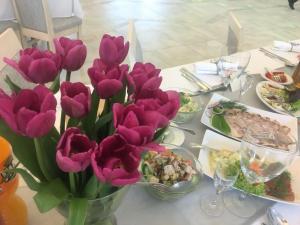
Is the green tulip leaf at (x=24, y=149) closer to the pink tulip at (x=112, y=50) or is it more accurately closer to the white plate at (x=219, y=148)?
the pink tulip at (x=112, y=50)

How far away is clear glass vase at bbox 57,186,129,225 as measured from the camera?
0.48m

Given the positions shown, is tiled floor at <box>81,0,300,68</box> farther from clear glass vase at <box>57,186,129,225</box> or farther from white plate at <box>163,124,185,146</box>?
clear glass vase at <box>57,186,129,225</box>

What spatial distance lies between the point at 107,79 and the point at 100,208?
0.68 ft

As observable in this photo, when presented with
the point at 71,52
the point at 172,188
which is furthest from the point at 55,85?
the point at 172,188

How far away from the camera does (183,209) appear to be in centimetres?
72

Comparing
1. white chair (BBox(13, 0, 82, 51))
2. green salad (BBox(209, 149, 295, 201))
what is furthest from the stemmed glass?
white chair (BBox(13, 0, 82, 51))

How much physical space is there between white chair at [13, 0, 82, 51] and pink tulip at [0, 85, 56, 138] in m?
1.69

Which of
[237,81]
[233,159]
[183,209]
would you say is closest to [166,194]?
[183,209]

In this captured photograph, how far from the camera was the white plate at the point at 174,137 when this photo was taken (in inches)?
34.8

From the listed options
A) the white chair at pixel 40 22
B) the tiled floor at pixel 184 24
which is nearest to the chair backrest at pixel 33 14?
the white chair at pixel 40 22

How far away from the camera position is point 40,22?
207 centimetres

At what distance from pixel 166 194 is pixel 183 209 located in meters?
0.06

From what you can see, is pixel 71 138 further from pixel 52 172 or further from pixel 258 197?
pixel 258 197

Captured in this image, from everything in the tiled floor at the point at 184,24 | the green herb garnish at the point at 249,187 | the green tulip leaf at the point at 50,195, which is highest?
the green tulip leaf at the point at 50,195
